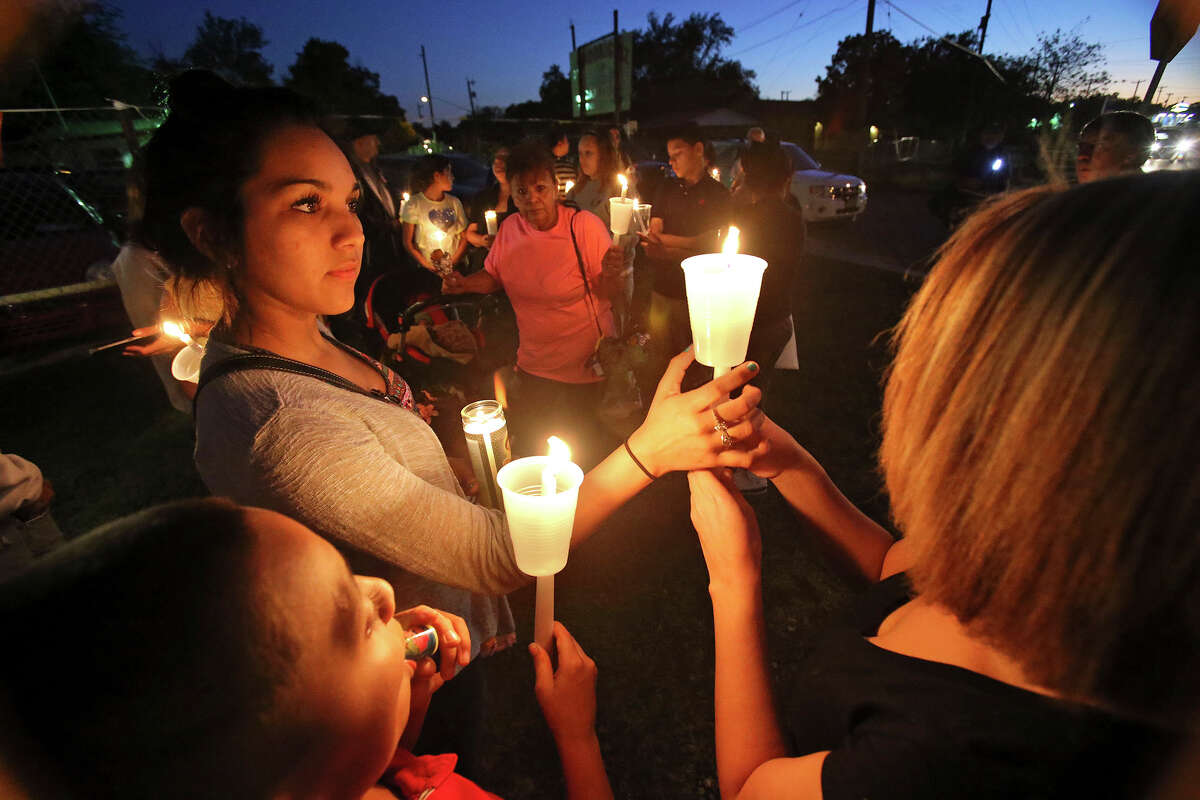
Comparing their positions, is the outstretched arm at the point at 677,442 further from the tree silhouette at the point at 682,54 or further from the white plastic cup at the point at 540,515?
the tree silhouette at the point at 682,54

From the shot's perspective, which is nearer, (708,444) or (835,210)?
(708,444)

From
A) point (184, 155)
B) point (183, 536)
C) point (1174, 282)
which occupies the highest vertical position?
point (184, 155)

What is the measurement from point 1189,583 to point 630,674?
9.06ft

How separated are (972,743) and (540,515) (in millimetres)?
845

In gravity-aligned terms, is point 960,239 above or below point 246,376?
above

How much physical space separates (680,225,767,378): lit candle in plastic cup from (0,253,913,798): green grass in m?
0.70

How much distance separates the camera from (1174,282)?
26.0 inches

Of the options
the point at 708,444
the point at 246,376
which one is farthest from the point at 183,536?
the point at 708,444

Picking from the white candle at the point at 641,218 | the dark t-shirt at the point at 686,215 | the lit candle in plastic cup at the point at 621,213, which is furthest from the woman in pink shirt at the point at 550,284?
the dark t-shirt at the point at 686,215

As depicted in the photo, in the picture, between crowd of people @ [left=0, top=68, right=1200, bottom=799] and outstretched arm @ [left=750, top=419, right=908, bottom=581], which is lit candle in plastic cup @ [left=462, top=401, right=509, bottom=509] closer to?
crowd of people @ [left=0, top=68, right=1200, bottom=799]

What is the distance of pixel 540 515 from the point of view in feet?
3.98

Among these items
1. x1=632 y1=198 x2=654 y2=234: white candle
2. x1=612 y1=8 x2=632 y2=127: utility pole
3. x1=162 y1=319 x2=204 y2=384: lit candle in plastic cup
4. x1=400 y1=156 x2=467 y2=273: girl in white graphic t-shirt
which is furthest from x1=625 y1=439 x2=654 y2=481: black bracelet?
x1=612 y1=8 x2=632 y2=127: utility pole

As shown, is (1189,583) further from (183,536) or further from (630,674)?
(630,674)

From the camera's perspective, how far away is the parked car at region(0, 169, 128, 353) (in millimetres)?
6742
